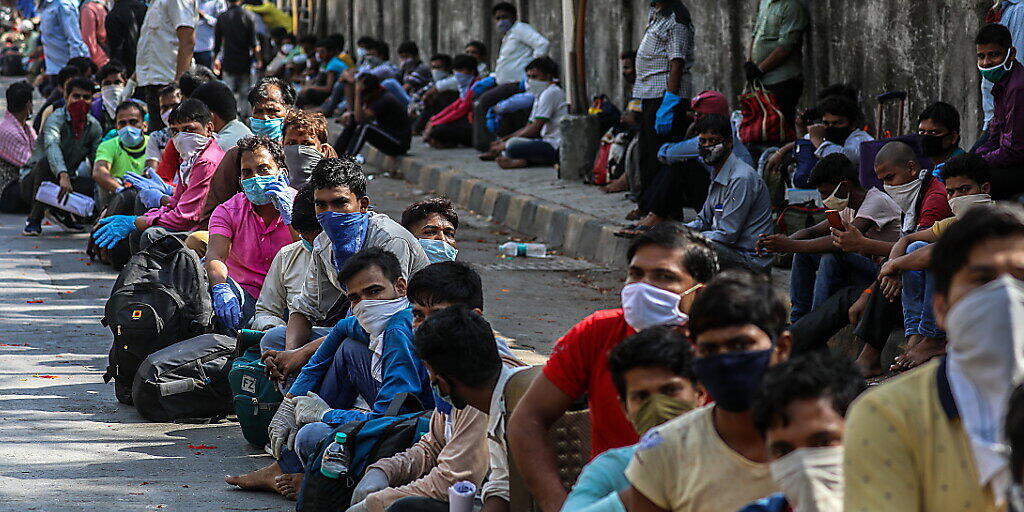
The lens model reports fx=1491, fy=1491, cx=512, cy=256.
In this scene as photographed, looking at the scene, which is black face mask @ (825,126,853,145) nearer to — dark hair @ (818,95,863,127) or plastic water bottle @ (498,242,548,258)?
dark hair @ (818,95,863,127)

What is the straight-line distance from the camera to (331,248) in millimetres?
6492

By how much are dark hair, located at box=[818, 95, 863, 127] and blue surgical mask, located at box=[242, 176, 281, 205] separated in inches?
135

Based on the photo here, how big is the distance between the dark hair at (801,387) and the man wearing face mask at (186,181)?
606cm

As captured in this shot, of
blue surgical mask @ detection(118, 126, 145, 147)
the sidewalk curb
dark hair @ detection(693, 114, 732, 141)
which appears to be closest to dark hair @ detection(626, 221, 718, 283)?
dark hair @ detection(693, 114, 732, 141)

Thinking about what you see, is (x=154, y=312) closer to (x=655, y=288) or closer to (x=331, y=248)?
(x=331, y=248)

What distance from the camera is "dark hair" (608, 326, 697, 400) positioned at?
341cm

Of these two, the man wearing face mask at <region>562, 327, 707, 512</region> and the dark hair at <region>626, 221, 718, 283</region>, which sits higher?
the dark hair at <region>626, 221, 718, 283</region>

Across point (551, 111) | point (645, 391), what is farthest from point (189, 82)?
point (645, 391)

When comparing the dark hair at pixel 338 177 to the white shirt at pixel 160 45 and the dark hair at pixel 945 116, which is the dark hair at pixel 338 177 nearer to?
the dark hair at pixel 945 116

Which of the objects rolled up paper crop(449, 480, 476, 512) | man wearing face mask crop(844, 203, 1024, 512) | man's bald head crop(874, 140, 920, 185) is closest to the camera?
man wearing face mask crop(844, 203, 1024, 512)

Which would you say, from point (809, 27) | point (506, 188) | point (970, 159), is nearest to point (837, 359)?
point (970, 159)

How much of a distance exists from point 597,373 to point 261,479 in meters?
2.36

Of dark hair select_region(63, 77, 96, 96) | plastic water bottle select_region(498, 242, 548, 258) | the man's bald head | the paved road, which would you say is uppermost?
dark hair select_region(63, 77, 96, 96)

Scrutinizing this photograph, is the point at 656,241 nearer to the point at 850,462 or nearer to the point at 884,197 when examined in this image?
the point at 850,462
